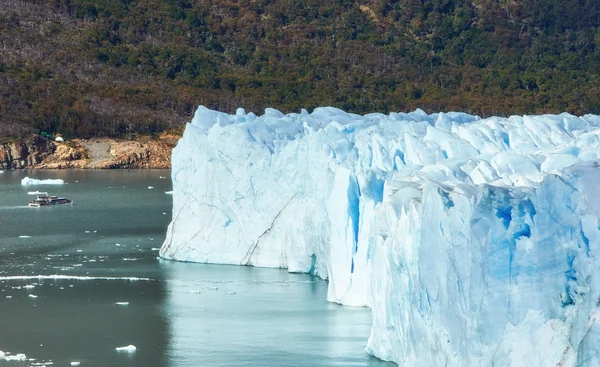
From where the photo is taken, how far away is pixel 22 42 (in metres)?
78.1

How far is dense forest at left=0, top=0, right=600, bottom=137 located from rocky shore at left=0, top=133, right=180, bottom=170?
2.59 m

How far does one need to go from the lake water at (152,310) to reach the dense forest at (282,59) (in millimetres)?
39462

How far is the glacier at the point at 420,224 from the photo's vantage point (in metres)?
12.8

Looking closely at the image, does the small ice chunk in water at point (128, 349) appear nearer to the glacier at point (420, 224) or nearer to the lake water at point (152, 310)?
the lake water at point (152, 310)

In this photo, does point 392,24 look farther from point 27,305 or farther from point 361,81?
point 27,305

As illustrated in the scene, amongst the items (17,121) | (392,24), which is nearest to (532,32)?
(392,24)

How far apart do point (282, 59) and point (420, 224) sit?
69.8m

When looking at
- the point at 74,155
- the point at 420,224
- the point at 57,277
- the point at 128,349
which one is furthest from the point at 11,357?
the point at 74,155

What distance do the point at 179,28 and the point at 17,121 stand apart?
21287mm

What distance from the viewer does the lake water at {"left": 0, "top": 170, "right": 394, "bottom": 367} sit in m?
18.2

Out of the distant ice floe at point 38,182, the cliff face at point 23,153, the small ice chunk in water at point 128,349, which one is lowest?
the small ice chunk in water at point 128,349

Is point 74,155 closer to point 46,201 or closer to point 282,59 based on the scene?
point 282,59

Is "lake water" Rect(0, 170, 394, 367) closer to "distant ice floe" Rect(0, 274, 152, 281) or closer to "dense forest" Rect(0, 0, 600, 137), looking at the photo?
"distant ice floe" Rect(0, 274, 152, 281)

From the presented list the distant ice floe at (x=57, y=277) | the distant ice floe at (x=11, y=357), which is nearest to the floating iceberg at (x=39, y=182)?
the distant ice floe at (x=57, y=277)
